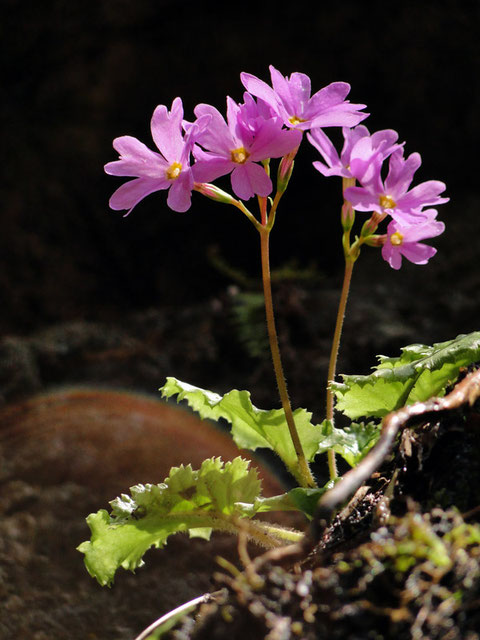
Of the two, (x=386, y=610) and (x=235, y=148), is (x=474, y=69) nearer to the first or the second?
(x=235, y=148)

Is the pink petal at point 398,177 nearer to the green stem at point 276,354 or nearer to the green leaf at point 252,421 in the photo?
the green stem at point 276,354

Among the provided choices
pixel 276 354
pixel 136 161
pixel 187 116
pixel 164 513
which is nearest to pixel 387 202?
pixel 276 354

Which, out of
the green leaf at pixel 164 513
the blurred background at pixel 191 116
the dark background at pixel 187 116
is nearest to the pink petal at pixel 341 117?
the green leaf at pixel 164 513

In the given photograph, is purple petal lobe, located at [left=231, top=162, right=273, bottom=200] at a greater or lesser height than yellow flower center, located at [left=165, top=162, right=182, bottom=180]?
lesser

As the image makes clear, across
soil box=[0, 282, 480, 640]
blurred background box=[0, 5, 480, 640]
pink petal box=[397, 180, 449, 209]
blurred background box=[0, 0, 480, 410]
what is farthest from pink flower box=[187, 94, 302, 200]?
blurred background box=[0, 0, 480, 410]

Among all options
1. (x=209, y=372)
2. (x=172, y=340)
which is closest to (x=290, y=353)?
(x=209, y=372)

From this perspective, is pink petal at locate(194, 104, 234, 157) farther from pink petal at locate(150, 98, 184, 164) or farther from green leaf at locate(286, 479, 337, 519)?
green leaf at locate(286, 479, 337, 519)
